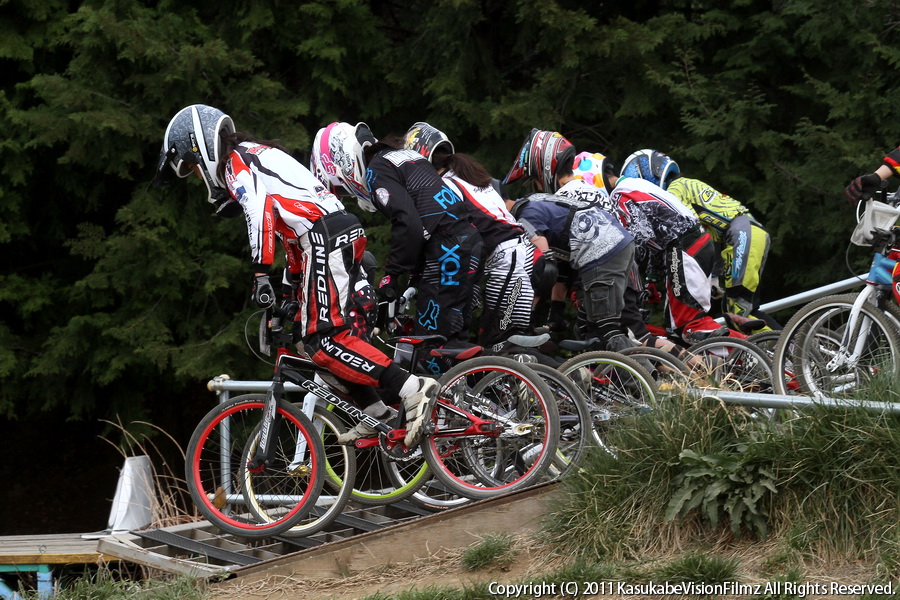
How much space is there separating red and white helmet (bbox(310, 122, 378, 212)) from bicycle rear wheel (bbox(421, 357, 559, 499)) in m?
1.69

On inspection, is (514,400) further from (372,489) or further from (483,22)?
(483,22)

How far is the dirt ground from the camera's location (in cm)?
478

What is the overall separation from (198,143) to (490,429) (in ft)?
8.09

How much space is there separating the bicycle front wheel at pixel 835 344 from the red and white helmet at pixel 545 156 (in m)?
2.64

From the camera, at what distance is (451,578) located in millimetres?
5551

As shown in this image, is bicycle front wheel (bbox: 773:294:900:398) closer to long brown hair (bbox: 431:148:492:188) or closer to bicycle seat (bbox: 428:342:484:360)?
bicycle seat (bbox: 428:342:484:360)

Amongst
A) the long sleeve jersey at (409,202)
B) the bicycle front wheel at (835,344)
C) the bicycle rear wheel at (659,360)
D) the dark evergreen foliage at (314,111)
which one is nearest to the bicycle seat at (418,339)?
the long sleeve jersey at (409,202)

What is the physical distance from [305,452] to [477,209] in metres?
2.15

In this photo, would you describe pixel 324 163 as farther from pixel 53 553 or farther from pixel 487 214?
pixel 53 553

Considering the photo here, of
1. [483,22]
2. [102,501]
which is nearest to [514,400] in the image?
[483,22]

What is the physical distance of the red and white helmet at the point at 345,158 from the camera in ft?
24.0

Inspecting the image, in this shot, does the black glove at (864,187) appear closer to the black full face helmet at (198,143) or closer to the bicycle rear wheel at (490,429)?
the bicycle rear wheel at (490,429)

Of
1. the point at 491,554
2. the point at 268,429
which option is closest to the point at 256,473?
the point at 268,429

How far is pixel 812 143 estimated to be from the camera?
1132cm
